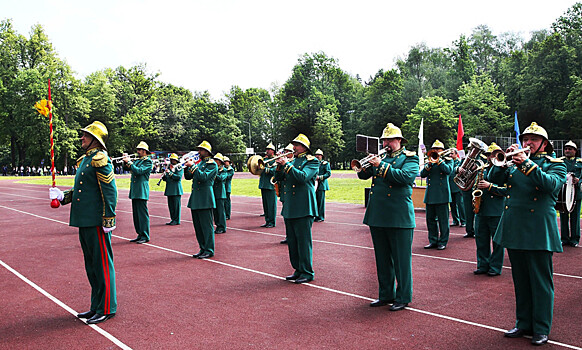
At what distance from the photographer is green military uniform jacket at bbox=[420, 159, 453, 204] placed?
10.2m

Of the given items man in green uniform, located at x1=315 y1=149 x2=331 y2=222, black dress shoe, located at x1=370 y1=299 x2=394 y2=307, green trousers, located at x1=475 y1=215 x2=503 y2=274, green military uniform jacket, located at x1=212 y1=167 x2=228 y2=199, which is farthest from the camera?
man in green uniform, located at x1=315 y1=149 x2=331 y2=222

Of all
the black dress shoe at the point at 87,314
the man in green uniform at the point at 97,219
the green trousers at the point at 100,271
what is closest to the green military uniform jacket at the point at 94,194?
the man in green uniform at the point at 97,219

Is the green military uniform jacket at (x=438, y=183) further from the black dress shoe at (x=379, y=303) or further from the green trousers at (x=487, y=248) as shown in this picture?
the black dress shoe at (x=379, y=303)

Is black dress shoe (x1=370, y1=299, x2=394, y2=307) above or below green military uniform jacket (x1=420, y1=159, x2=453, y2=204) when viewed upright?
below

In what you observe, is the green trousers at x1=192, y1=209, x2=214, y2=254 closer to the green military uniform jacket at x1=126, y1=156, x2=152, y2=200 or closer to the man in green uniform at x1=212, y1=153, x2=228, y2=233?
the green military uniform jacket at x1=126, y1=156, x2=152, y2=200

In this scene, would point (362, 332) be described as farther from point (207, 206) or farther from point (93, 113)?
point (93, 113)

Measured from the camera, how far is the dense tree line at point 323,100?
165 ft

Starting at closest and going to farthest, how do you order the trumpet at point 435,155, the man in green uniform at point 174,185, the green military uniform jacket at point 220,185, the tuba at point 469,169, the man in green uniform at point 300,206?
the tuba at point 469,169 < the man in green uniform at point 300,206 < the trumpet at point 435,155 < the green military uniform jacket at point 220,185 < the man in green uniform at point 174,185

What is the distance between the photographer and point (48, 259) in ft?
30.2

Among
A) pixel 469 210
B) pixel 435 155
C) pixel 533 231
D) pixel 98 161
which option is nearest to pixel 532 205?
pixel 533 231

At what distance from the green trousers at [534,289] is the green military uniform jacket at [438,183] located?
5325 mm

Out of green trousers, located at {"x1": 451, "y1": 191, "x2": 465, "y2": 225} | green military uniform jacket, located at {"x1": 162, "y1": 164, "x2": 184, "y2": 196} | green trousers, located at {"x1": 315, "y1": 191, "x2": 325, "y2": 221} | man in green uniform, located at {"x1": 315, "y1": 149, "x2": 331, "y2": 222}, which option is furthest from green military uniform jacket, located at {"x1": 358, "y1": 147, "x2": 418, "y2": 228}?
green military uniform jacket, located at {"x1": 162, "y1": 164, "x2": 184, "y2": 196}

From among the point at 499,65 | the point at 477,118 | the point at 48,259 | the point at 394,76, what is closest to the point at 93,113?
the point at 394,76

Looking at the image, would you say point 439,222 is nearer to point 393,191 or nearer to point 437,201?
point 437,201
